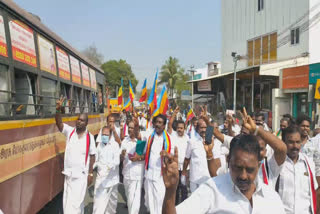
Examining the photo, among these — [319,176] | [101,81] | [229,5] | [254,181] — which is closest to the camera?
[254,181]

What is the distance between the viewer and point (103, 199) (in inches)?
193

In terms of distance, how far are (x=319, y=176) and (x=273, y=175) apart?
48.1 inches

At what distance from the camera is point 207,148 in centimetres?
364

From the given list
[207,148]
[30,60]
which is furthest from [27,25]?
[207,148]

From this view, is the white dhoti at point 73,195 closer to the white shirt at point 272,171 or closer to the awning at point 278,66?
the white shirt at point 272,171

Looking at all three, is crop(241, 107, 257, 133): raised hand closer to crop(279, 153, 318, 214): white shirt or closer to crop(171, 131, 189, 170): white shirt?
crop(279, 153, 318, 214): white shirt

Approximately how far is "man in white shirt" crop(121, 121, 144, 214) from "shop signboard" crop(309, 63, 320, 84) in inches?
432

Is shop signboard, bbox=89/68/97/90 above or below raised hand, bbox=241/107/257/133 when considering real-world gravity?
above

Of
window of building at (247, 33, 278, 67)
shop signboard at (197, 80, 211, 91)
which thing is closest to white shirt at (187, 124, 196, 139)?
window of building at (247, 33, 278, 67)

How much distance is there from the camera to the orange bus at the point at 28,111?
10.9 feet

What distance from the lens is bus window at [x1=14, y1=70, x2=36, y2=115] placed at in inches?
149

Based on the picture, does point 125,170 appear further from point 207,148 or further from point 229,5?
point 229,5

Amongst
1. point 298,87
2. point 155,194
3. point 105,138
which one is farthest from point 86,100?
point 298,87

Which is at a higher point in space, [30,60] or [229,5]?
[229,5]
